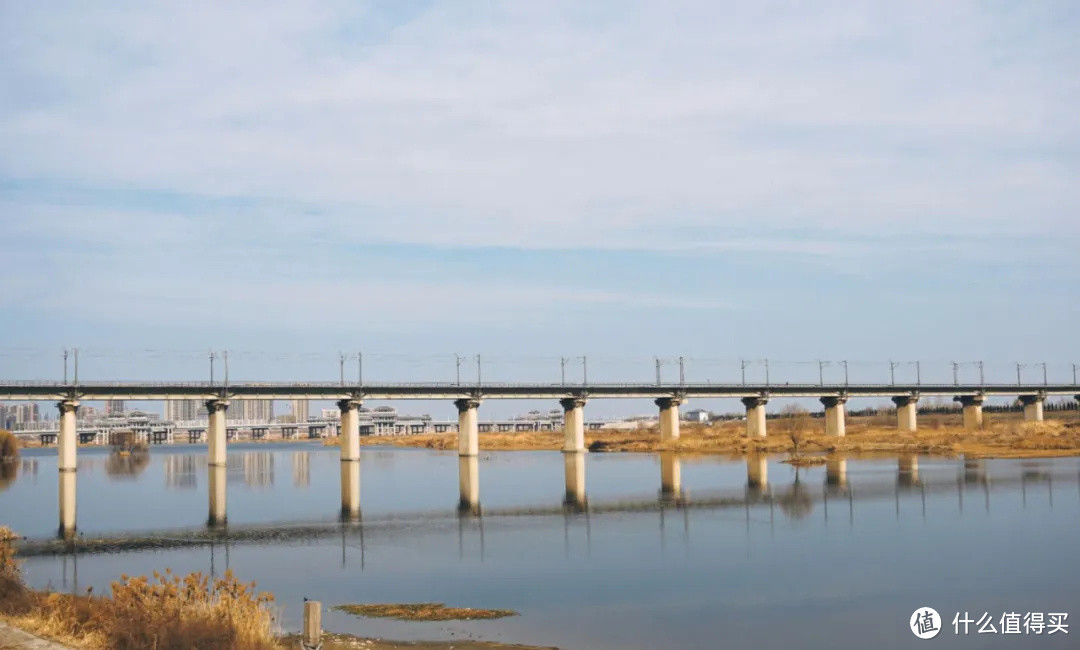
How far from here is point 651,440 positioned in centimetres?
15725

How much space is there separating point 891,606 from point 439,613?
1342cm

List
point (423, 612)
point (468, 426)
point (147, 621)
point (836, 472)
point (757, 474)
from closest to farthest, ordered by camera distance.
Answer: point (147, 621) < point (423, 612) < point (836, 472) < point (757, 474) < point (468, 426)

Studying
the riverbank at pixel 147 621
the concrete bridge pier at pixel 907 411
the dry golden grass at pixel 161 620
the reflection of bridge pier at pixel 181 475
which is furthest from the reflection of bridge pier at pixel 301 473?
the concrete bridge pier at pixel 907 411

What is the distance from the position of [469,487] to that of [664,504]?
23571mm

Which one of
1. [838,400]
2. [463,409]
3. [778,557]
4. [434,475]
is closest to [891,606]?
[778,557]

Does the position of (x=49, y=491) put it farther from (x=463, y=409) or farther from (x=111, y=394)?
(x=463, y=409)

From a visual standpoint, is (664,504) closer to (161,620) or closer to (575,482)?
(575,482)

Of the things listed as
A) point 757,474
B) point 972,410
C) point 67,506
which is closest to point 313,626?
point 67,506

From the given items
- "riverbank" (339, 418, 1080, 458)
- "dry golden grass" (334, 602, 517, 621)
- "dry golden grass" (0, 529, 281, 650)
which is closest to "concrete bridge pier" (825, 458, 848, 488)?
"riverbank" (339, 418, 1080, 458)

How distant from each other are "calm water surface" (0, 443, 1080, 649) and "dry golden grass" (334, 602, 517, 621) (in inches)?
29.5

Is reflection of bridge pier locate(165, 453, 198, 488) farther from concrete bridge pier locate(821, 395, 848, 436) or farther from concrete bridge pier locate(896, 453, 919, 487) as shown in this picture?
concrete bridge pier locate(821, 395, 848, 436)

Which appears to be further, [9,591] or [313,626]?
[9,591]

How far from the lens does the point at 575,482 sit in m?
86.6

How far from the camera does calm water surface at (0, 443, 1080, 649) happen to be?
29828 millimetres
